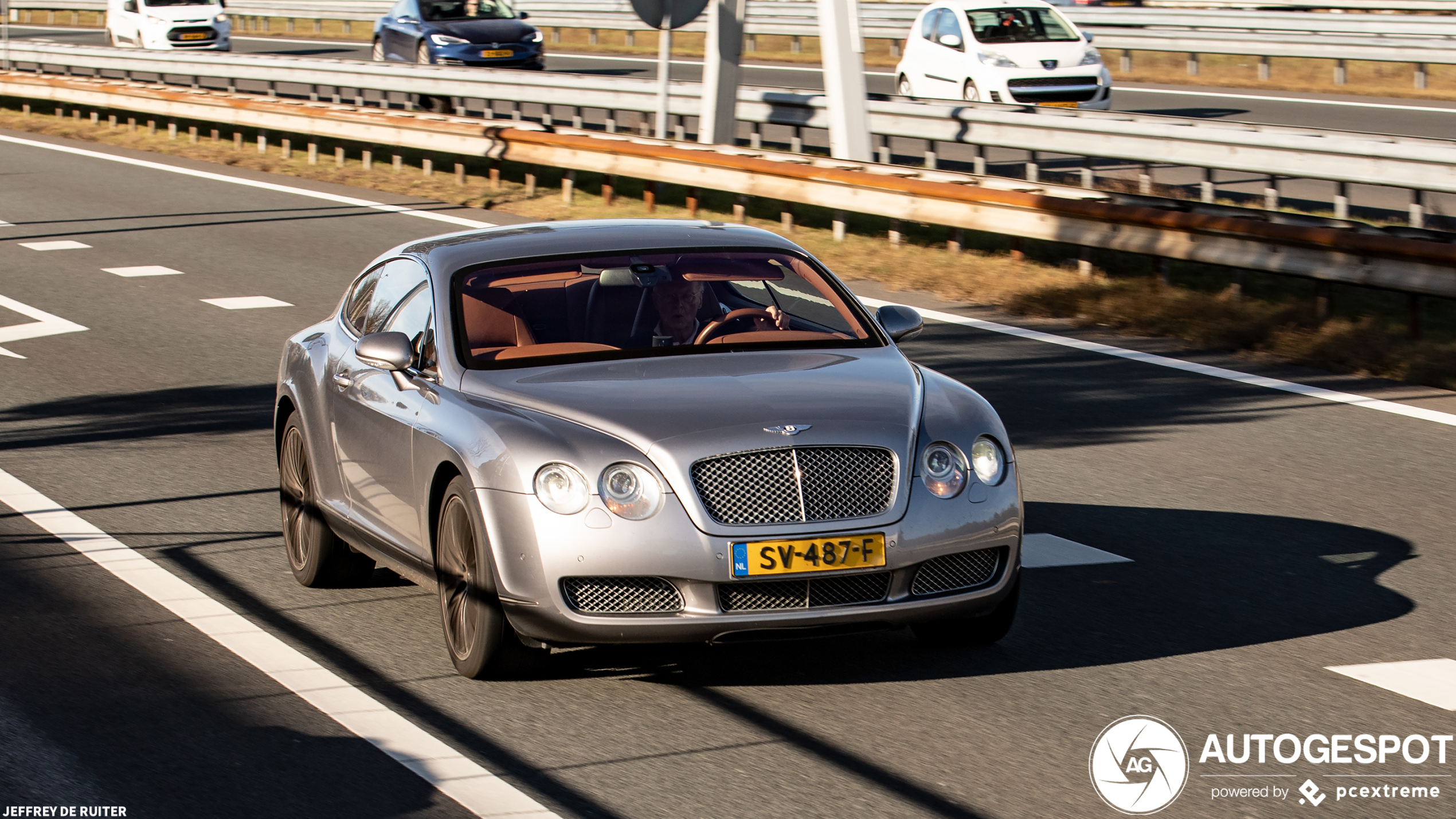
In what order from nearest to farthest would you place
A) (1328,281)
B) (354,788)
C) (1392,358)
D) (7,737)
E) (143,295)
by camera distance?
(354,788) → (7,737) → (1392,358) → (1328,281) → (143,295)

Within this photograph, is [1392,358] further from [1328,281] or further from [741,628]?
[741,628]

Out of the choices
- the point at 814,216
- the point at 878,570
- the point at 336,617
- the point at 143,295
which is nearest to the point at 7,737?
the point at 336,617

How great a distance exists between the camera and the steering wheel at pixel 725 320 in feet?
22.7

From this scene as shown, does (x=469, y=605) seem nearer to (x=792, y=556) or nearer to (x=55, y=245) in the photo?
(x=792, y=556)

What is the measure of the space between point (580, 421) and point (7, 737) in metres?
1.88

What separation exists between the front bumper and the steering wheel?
4.01 feet

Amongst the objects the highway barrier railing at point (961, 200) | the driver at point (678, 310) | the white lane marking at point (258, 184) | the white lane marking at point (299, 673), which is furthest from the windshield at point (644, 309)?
the white lane marking at point (258, 184)

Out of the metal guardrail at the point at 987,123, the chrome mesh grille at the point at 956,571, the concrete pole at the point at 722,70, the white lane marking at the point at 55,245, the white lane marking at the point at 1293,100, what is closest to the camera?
the chrome mesh grille at the point at 956,571

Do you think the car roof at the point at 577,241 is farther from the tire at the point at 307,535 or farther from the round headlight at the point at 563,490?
the round headlight at the point at 563,490

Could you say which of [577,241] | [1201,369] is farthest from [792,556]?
[1201,369]

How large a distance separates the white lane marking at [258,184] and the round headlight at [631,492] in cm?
1204

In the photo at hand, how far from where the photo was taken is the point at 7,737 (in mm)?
5629

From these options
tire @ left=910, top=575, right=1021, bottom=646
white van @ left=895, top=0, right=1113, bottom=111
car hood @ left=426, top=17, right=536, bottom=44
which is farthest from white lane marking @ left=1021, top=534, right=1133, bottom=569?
car hood @ left=426, top=17, right=536, bottom=44

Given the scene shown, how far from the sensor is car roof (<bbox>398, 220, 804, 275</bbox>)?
23.5ft
